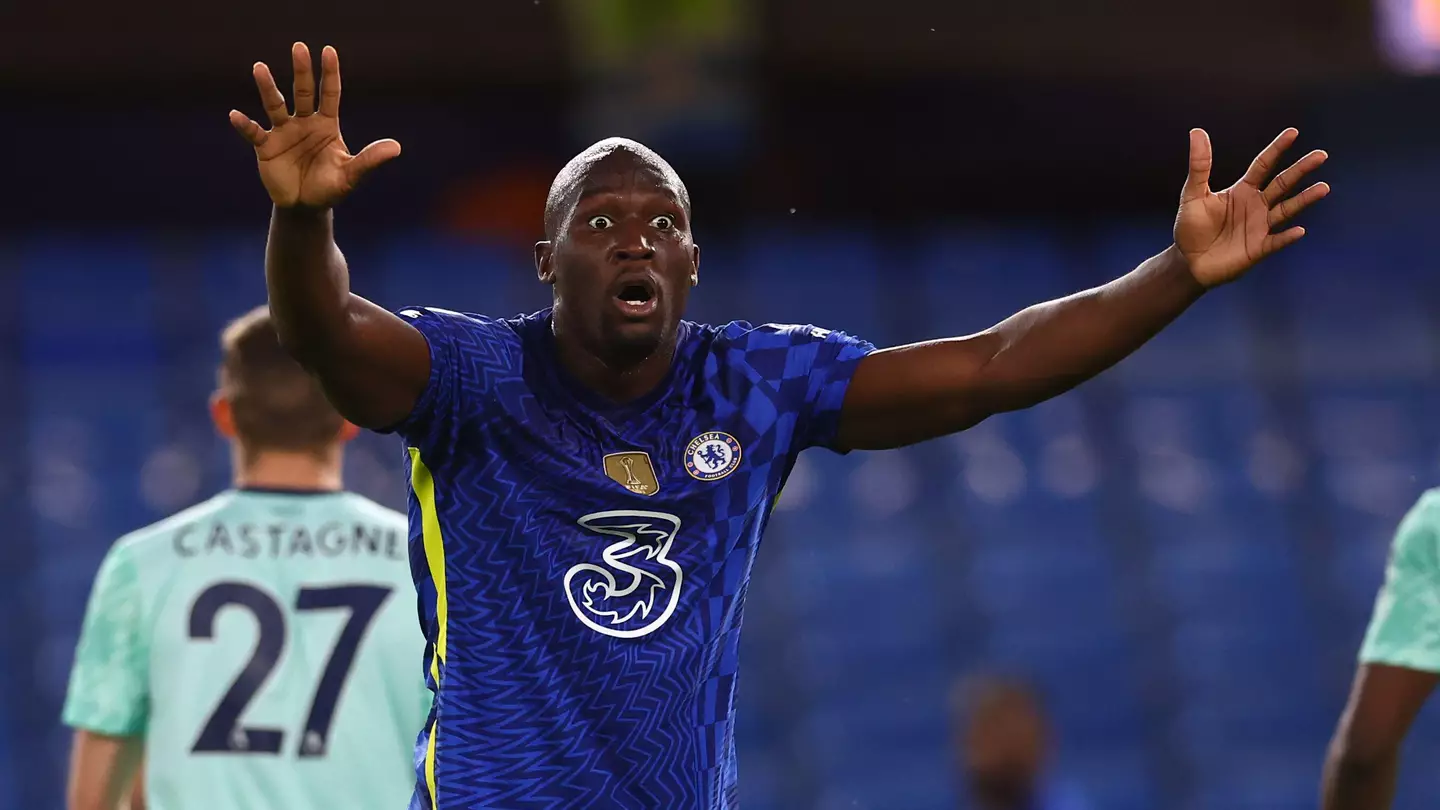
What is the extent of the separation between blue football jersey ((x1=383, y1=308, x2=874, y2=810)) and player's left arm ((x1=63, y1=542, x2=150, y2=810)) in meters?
1.02

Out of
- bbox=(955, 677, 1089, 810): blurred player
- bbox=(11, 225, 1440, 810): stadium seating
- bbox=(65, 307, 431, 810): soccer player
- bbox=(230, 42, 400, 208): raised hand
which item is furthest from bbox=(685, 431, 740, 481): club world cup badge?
bbox=(11, 225, 1440, 810): stadium seating

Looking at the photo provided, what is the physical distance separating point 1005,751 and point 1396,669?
3.02 m

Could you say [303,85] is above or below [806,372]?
above

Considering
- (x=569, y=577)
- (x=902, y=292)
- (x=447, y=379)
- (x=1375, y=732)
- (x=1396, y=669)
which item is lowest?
(x=1375, y=732)

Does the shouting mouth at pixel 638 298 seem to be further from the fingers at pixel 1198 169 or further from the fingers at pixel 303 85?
the fingers at pixel 1198 169

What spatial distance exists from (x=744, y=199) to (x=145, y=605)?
29.9 ft

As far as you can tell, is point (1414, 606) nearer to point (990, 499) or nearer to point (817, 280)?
point (990, 499)

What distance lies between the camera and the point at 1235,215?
306 centimetres

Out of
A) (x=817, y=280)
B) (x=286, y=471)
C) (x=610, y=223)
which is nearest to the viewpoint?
(x=610, y=223)

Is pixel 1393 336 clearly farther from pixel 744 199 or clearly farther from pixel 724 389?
pixel 724 389

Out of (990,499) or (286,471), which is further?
(990,499)

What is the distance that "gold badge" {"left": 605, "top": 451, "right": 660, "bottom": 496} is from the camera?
2.97 metres

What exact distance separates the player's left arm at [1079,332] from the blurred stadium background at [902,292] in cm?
696

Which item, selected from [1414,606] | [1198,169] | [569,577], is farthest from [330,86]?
[1414,606]
